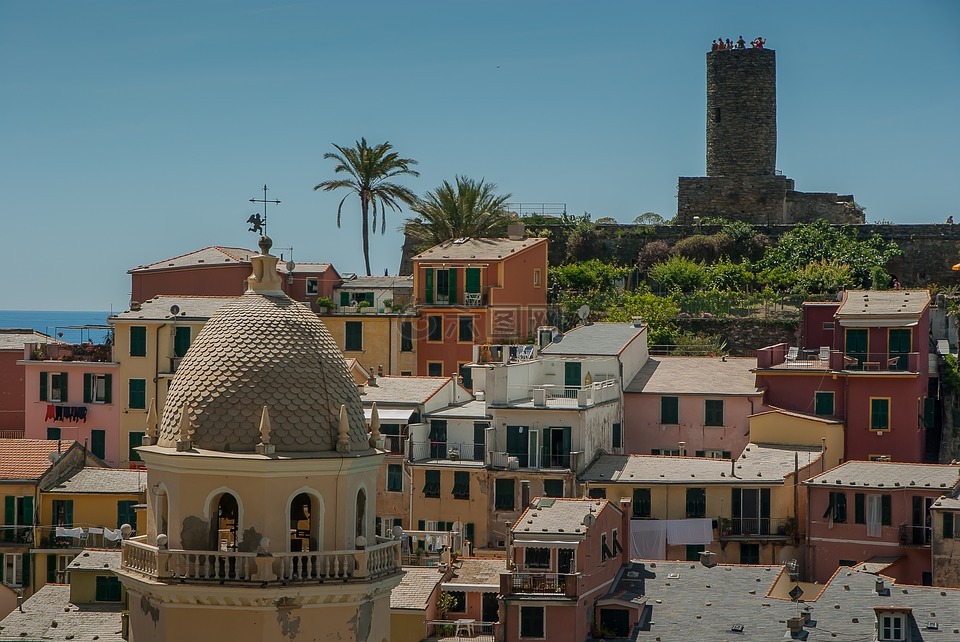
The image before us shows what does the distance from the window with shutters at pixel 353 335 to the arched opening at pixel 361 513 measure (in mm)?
49428

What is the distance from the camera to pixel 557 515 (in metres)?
48.7

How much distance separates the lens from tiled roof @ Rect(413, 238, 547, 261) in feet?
235

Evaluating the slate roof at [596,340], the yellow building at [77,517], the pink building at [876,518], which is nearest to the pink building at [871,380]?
the slate roof at [596,340]

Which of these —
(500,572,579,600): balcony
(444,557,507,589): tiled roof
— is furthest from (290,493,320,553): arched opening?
(444,557,507,589): tiled roof

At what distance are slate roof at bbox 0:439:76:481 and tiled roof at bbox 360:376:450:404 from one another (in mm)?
9923

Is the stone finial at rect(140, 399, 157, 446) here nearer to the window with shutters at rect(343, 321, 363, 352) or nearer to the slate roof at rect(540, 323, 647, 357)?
the slate roof at rect(540, 323, 647, 357)

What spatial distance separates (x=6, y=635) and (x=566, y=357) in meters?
23.7

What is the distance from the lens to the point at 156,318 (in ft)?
214

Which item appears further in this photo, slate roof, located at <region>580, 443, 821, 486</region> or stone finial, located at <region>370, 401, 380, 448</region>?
slate roof, located at <region>580, 443, 821, 486</region>

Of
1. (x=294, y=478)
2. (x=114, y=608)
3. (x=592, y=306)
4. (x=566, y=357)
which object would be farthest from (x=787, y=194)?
(x=294, y=478)

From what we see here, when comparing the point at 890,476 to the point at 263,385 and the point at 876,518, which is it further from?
the point at 263,385

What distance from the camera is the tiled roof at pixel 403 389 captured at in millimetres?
59312

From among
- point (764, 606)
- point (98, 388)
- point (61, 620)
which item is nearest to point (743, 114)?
point (98, 388)

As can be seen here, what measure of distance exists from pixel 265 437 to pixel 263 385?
88cm
